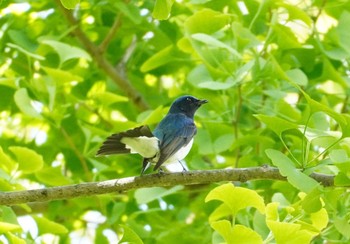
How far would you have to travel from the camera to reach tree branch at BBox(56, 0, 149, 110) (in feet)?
12.0

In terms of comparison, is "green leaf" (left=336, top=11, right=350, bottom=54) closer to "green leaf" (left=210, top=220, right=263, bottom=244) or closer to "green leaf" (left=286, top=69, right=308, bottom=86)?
"green leaf" (left=286, top=69, right=308, bottom=86)

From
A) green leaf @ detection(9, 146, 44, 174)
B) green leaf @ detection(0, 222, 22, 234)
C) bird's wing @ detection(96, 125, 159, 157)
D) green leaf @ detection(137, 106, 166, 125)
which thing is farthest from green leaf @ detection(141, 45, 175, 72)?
green leaf @ detection(0, 222, 22, 234)

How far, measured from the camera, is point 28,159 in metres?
2.88

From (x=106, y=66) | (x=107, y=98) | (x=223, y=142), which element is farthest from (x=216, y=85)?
(x=106, y=66)

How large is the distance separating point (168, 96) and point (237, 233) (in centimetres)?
188

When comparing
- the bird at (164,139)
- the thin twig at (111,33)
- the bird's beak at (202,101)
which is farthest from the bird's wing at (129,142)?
the thin twig at (111,33)

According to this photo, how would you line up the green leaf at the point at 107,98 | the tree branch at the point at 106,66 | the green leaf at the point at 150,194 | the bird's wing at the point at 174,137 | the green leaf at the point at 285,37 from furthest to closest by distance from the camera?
the tree branch at the point at 106,66 → the green leaf at the point at 107,98 → the green leaf at the point at 285,37 → the green leaf at the point at 150,194 → the bird's wing at the point at 174,137

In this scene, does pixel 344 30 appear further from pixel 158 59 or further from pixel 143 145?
pixel 143 145

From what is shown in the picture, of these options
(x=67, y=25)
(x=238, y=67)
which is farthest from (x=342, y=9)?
(x=67, y=25)

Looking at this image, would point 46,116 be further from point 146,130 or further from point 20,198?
point 20,198

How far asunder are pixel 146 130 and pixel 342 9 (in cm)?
131

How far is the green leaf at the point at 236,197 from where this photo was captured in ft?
7.77

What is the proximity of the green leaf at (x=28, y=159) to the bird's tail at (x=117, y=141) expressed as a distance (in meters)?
0.28

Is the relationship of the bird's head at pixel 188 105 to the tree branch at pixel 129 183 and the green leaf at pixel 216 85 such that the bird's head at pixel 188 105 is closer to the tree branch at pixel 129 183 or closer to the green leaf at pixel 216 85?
the green leaf at pixel 216 85
